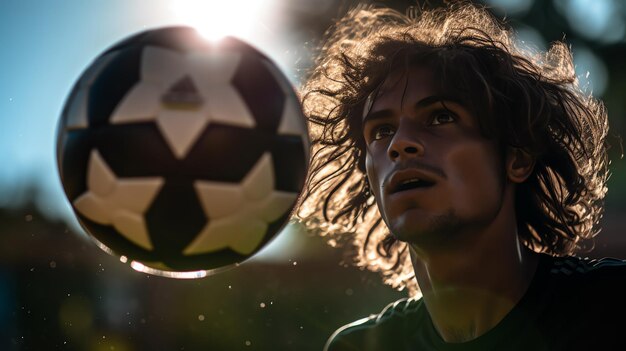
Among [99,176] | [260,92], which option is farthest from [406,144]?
[99,176]

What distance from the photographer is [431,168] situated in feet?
10.9

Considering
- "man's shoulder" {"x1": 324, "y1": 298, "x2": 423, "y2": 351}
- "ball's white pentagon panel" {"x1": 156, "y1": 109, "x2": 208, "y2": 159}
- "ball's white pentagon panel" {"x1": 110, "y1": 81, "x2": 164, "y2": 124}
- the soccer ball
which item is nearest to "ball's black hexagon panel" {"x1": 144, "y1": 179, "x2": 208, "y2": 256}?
the soccer ball

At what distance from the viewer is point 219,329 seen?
48.9 feet

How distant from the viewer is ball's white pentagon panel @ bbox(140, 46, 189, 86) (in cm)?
263

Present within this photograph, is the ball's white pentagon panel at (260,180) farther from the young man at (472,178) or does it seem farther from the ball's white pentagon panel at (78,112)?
the young man at (472,178)

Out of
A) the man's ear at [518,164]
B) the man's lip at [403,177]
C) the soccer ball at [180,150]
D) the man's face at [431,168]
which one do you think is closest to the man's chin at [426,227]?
the man's face at [431,168]

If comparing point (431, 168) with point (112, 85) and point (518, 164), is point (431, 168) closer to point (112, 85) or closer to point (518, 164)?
point (518, 164)

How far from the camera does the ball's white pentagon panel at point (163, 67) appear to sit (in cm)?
263

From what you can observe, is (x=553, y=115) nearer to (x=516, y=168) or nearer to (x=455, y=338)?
(x=516, y=168)

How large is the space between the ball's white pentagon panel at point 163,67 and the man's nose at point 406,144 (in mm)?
1151

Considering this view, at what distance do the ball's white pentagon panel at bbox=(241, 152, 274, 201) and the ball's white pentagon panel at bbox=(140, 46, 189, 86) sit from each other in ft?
1.36

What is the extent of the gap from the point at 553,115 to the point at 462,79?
74 centimetres

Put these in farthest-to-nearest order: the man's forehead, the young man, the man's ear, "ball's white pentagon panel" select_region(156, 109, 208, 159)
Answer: the man's ear, the man's forehead, the young man, "ball's white pentagon panel" select_region(156, 109, 208, 159)

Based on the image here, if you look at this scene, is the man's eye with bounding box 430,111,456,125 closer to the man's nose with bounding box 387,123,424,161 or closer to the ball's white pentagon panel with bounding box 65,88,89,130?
the man's nose with bounding box 387,123,424,161
